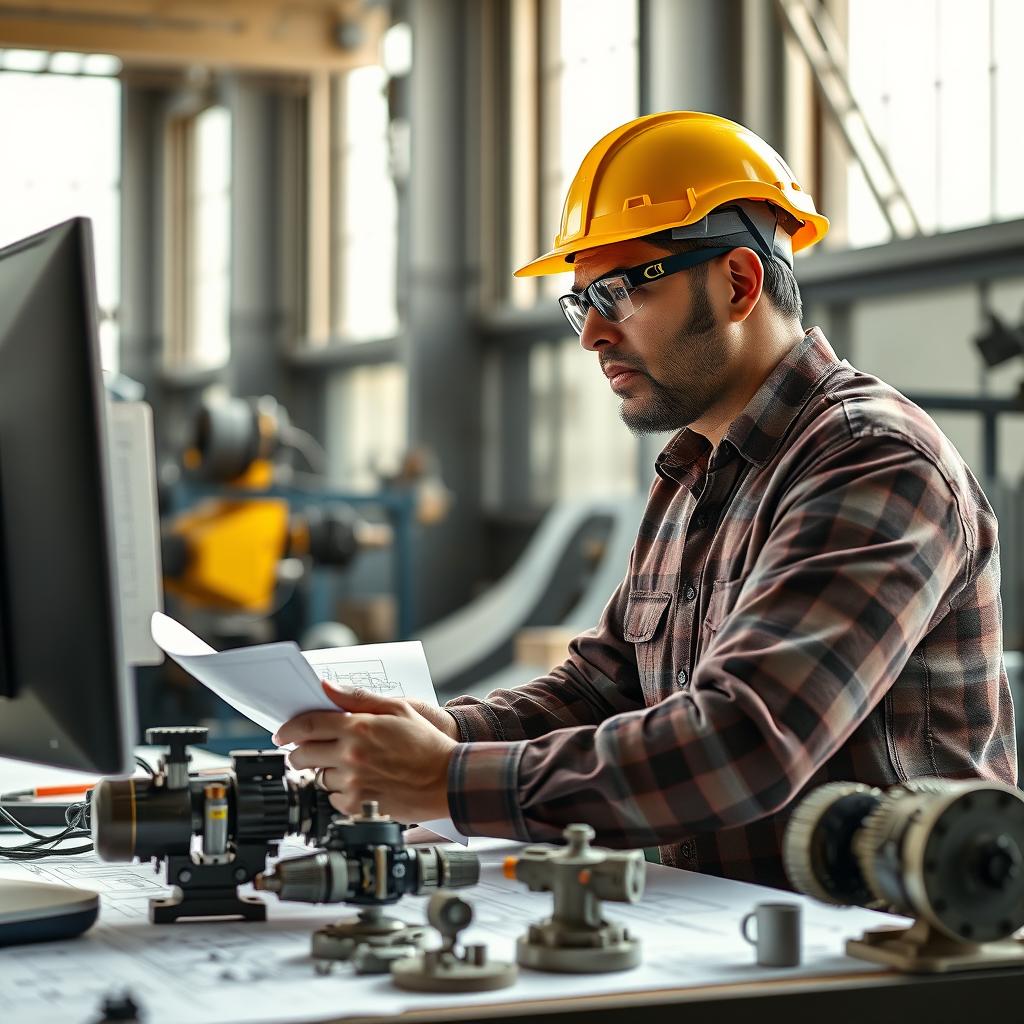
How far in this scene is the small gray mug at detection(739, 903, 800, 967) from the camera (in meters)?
1.21

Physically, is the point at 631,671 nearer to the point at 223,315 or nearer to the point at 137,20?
the point at 137,20

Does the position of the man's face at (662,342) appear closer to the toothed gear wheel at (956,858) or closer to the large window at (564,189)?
the toothed gear wheel at (956,858)

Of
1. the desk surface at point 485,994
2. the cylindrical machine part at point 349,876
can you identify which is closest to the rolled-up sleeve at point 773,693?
the desk surface at point 485,994

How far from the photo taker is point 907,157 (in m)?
7.09

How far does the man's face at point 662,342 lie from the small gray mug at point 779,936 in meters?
0.94

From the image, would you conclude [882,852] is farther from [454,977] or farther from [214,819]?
[214,819]

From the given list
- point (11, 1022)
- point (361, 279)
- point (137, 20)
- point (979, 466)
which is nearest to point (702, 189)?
point (11, 1022)

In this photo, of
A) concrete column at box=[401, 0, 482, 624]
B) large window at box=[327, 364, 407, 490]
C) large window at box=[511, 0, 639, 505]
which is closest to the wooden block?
large window at box=[511, 0, 639, 505]

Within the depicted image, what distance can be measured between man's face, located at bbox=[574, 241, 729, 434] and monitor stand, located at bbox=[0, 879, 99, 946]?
3.25ft

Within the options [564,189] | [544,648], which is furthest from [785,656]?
[564,189]

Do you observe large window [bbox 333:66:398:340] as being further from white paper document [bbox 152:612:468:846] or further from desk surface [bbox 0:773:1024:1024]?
desk surface [bbox 0:773:1024:1024]

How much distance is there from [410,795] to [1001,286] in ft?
18.3

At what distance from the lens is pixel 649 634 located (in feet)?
6.76

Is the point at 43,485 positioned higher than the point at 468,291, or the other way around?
the point at 468,291
